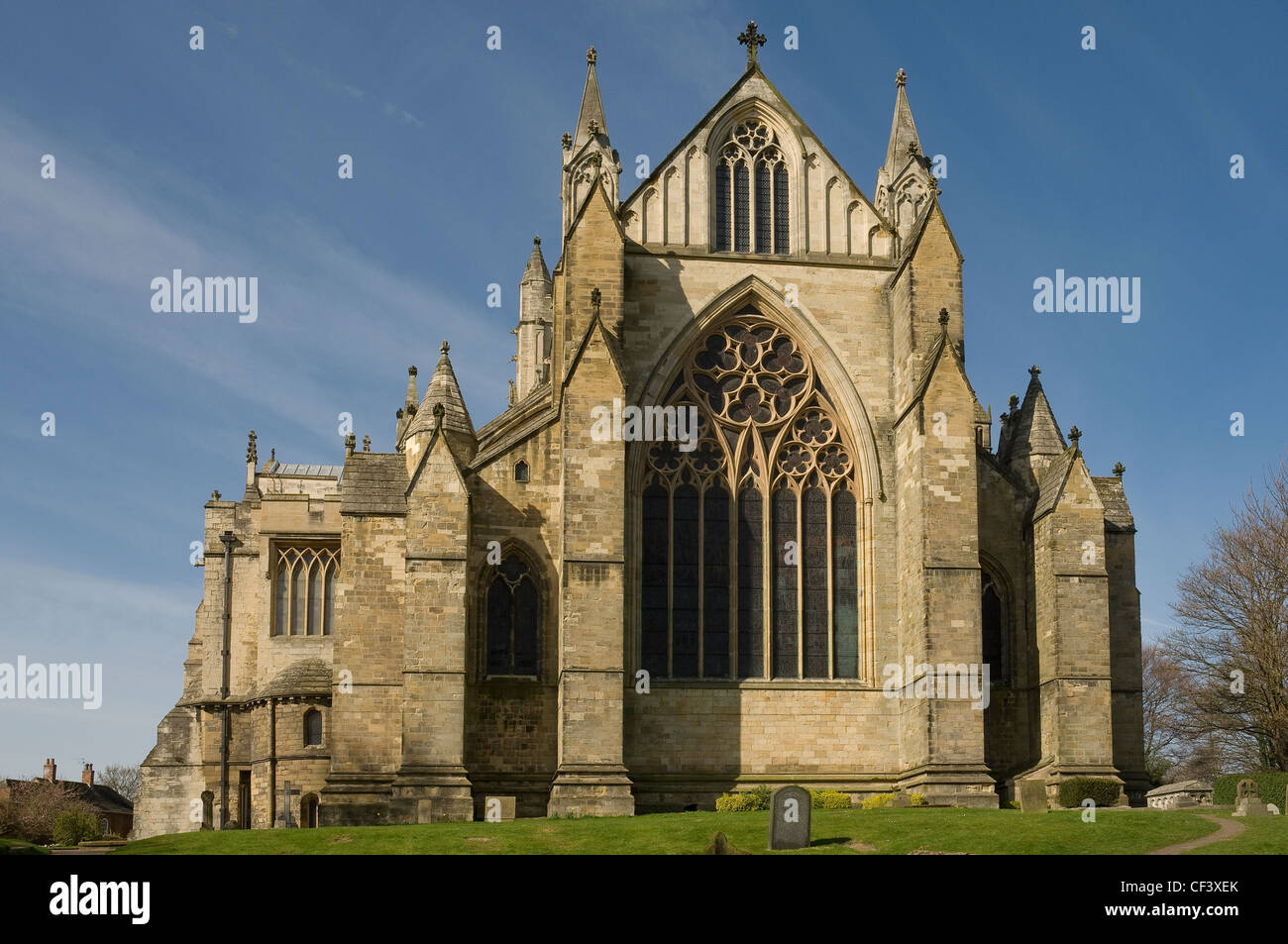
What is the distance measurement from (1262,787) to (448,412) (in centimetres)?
2002

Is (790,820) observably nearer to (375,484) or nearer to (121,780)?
(375,484)

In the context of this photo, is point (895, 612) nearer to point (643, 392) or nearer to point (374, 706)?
point (643, 392)

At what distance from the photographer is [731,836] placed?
84.2 ft

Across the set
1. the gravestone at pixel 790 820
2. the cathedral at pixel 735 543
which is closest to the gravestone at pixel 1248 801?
the cathedral at pixel 735 543

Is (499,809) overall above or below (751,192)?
below

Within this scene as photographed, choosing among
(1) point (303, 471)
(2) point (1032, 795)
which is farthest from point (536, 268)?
(2) point (1032, 795)

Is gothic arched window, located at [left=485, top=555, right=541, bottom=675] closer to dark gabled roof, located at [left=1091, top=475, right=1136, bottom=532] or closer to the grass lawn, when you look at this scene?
the grass lawn

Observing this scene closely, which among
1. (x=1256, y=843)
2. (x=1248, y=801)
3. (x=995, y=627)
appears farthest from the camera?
(x=995, y=627)

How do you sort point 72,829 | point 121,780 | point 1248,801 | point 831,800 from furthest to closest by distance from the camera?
point 121,780, point 72,829, point 831,800, point 1248,801

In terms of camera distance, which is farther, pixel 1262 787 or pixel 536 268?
pixel 536 268

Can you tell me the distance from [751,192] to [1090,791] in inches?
645

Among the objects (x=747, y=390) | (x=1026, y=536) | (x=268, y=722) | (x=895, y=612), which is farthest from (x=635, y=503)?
(x=268, y=722)

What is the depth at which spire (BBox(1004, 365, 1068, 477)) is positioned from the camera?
37000 mm
